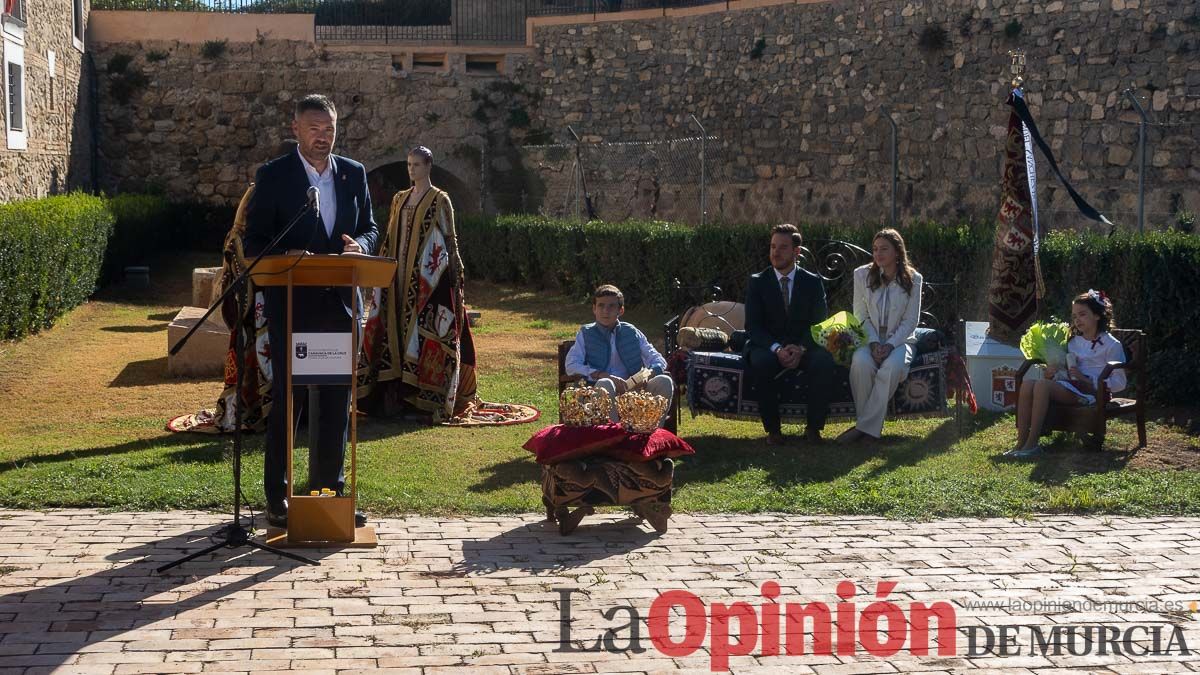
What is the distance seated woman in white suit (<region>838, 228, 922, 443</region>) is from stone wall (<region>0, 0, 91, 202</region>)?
1369cm

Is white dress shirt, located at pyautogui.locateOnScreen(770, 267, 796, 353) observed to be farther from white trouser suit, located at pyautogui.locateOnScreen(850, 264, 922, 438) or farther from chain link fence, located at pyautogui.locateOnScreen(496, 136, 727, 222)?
chain link fence, located at pyautogui.locateOnScreen(496, 136, 727, 222)

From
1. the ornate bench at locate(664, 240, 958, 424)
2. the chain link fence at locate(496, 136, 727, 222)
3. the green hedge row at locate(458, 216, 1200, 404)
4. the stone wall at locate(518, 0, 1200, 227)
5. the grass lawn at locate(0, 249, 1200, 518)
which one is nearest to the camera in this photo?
the grass lawn at locate(0, 249, 1200, 518)

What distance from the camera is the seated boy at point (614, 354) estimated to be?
7.43 meters

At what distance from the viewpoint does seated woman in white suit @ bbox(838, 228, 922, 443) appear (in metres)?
8.45

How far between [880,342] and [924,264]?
4.15m

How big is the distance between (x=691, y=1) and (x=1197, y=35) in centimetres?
1097

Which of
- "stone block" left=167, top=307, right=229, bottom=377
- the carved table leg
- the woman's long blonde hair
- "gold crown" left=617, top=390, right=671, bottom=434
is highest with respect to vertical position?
the woman's long blonde hair

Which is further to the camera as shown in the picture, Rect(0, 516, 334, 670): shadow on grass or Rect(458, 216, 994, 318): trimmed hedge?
Rect(458, 216, 994, 318): trimmed hedge

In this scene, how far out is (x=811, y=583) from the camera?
5.35 metres

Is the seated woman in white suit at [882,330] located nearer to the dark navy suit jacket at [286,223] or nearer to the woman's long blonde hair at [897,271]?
the woman's long blonde hair at [897,271]

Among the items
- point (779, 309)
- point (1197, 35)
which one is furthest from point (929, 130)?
point (779, 309)

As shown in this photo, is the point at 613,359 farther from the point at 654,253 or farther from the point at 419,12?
the point at 419,12

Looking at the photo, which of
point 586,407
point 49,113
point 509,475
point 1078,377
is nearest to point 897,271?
point 1078,377

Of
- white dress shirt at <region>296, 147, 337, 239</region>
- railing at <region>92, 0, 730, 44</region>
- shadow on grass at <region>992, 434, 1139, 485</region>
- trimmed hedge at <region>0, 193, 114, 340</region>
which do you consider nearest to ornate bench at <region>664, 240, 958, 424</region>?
shadow on grass at <region>992, 434, 1139, 485</region>
